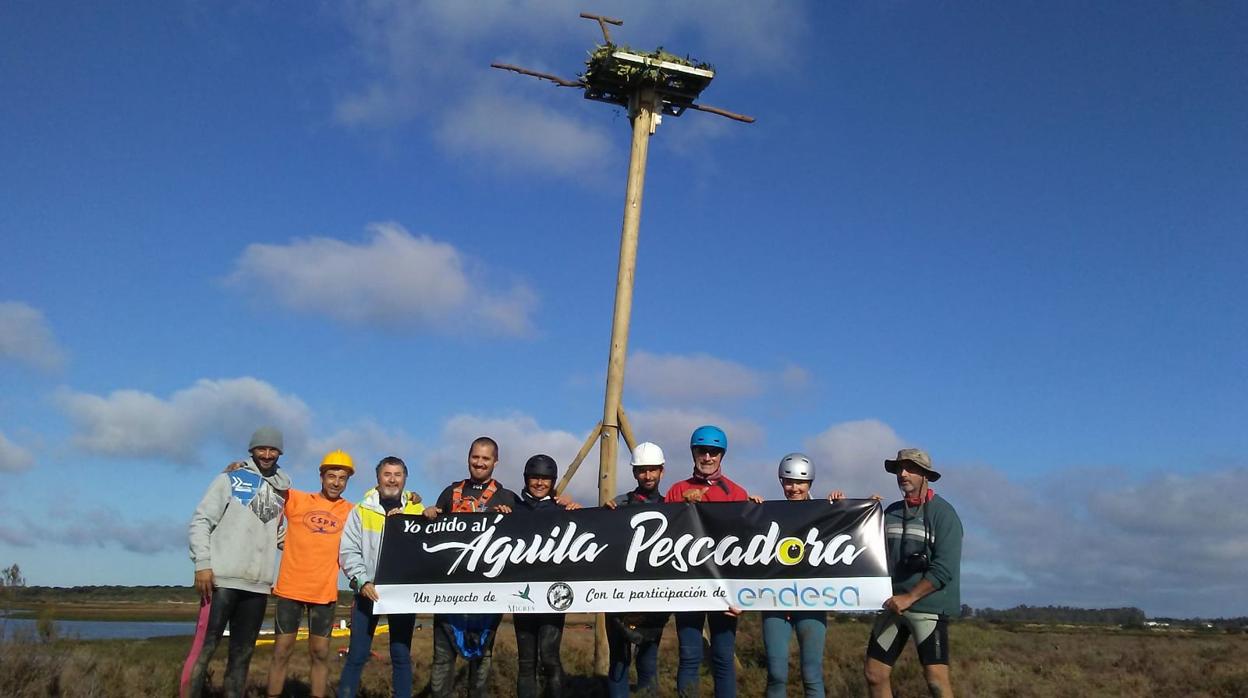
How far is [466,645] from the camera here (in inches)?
279

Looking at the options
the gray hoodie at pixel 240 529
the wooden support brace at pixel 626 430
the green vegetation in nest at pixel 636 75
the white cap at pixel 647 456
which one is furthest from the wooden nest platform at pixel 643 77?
the gray hoodie at pixel 240 529

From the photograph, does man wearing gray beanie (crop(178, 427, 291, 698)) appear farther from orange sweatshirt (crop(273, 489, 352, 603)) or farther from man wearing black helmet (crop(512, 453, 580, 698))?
man wearing black helmet (crop(512, 453, 580, 698))

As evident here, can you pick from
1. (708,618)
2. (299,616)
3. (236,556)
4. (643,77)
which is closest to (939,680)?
(708,618)

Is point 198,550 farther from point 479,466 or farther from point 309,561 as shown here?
point 479,466

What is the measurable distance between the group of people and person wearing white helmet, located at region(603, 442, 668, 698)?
1 centimetres

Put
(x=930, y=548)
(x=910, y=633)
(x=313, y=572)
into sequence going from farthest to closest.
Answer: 1. (x=313, y=572)
2. (x=910, y=633)
3. (x=930, y=548)

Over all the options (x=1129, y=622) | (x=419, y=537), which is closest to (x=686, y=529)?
(x=419, y=537)

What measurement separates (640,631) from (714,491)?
1.25 metres

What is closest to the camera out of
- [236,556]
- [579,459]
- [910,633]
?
[910,633]

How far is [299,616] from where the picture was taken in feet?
24.1

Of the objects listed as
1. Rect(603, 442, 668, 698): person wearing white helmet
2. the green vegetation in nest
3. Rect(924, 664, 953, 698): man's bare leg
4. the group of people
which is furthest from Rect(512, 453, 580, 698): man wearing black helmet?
the green vegetation in nest

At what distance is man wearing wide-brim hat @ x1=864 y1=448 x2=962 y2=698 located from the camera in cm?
648

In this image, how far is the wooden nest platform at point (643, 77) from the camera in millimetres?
12703

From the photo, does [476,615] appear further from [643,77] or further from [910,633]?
[643,77]
